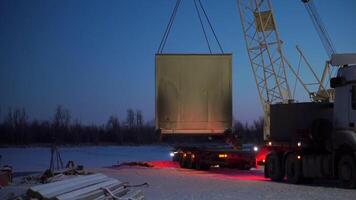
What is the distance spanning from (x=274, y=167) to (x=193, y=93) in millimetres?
4844

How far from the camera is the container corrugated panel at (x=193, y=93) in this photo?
80.3 ft

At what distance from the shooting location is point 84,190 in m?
12.9

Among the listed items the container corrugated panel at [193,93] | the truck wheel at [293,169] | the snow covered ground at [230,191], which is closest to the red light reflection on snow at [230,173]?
the truck wheel at [293,169]

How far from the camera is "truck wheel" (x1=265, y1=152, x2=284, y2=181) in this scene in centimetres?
2195

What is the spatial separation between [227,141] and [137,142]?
112427mm

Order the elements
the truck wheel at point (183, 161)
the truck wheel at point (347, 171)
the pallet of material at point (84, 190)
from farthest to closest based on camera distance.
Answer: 1. the truck wheel at point (183, 161)
2. the truck wheel at point (347, 171)
3. the pallet of material at point (84, 190)

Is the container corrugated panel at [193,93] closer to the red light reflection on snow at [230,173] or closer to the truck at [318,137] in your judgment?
the red light reflection on snow at [230,173]

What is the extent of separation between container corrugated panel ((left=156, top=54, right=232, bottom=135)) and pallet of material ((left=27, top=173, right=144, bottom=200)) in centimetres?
917

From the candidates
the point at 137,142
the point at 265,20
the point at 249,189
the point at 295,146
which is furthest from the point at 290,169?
the point at 137,142

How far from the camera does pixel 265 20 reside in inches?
1975

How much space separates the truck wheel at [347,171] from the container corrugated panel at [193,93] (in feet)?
23.1

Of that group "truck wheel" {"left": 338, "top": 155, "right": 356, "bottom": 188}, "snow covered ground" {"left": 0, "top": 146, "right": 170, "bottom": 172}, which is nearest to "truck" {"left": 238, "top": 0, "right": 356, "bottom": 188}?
"truck wheel" {"left": 338, "top": 155, "right": 356, "bottom": 188}

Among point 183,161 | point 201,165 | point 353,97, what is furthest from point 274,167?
point 183,161

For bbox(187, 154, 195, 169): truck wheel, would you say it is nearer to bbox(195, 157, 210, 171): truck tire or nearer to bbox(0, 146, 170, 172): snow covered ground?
bbox(195, 157, 210, 171): truck tire
